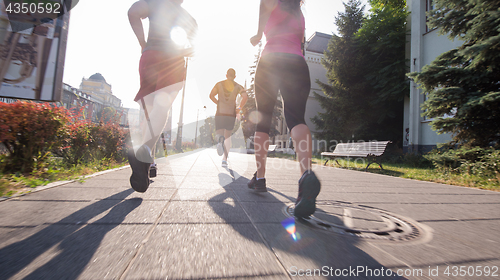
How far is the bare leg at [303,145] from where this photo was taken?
6.15 feet

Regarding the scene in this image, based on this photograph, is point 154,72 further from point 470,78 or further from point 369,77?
point 369,77

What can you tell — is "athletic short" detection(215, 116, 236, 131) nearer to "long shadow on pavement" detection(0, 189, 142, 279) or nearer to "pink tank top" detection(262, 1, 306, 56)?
"pink tank top" detection(262, 1, 306, 56)

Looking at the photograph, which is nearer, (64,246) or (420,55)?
→ (64,246)

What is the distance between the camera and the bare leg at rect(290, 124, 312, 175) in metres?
1.88

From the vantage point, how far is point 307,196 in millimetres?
1617

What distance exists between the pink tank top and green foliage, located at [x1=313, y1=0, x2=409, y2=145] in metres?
14.6

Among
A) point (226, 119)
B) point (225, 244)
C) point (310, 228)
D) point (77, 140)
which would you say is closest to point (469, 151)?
point (226, 119)

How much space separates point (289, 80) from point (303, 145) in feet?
2.16

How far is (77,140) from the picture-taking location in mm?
4762

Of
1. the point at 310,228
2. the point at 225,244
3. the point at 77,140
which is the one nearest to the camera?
the point at 225,244

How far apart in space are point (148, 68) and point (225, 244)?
1.97 m

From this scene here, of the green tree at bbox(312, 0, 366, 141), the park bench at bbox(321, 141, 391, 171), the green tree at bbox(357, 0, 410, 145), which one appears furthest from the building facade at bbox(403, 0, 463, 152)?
the park bench at bbox(321, 141, 391, 171)

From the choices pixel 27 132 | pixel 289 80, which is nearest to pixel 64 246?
pixel 289 80

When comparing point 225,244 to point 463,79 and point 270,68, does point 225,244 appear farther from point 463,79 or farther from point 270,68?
point 463,79
